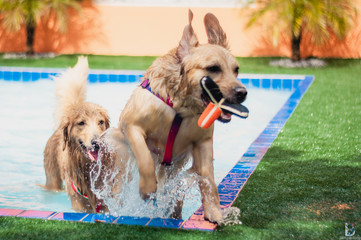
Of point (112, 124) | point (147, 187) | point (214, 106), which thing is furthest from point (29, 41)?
point (214, 106)

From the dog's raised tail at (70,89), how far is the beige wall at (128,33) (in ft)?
38.8

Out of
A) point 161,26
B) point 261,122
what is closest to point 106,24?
point 161,26

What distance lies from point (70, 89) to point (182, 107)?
1937 millimetres

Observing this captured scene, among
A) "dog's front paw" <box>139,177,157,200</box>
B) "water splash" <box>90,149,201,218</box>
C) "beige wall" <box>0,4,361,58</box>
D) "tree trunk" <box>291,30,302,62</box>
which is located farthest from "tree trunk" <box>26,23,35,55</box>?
"dog's front paw" <box>139,177,157,200</box>

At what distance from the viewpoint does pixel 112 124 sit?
8.93 meters

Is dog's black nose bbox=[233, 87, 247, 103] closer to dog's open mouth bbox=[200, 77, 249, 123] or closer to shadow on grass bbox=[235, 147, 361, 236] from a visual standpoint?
dog's open mouth bbox=[200, 77, 249, 123]

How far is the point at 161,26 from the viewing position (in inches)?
675

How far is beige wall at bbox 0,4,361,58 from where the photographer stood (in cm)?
1659

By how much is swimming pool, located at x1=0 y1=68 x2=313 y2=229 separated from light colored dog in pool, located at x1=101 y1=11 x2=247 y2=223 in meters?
0.31

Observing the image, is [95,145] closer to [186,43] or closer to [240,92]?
[186,43]

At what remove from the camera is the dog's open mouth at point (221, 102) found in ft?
10.6

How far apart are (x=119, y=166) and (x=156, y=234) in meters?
0.90

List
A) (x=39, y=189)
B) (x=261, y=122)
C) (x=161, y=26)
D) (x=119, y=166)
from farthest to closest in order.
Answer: (x=161, y=26)
(x=261, y=122)
(x=39, y=189)
(x=119, y=166)

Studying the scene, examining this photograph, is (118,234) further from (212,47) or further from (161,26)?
(161,26)
